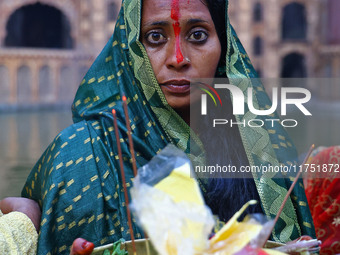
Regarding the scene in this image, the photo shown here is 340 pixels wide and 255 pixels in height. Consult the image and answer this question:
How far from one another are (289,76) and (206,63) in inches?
721

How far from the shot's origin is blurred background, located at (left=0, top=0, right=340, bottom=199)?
14.7 meters

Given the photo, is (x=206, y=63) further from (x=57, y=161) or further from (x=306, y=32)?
(x=306, y=32)

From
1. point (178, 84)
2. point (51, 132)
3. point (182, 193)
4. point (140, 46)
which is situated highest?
point (140, 46)

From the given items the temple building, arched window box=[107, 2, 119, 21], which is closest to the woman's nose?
the temple building

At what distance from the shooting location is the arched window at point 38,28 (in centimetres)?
1656

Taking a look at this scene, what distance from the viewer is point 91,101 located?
61.6 inches

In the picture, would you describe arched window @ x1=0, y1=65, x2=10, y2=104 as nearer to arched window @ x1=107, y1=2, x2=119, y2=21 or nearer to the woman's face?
arched window @ x1=107, y1=2, x2=119, y2=21

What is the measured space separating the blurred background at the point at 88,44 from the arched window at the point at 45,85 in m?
0.03

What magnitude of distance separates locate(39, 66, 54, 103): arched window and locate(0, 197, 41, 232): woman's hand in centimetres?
1395

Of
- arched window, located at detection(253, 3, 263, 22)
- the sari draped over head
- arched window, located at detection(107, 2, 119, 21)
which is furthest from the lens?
arched window, located at detection(253, 3, 263, 22)

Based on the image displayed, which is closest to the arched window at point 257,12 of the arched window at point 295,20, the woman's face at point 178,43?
the arched window at point 295,20

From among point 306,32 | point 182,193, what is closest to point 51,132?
point 182,193

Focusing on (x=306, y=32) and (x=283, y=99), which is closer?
(x=283, y=99)

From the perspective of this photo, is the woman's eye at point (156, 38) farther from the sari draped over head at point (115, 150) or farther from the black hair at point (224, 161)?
the black hair at point (224, 161)
